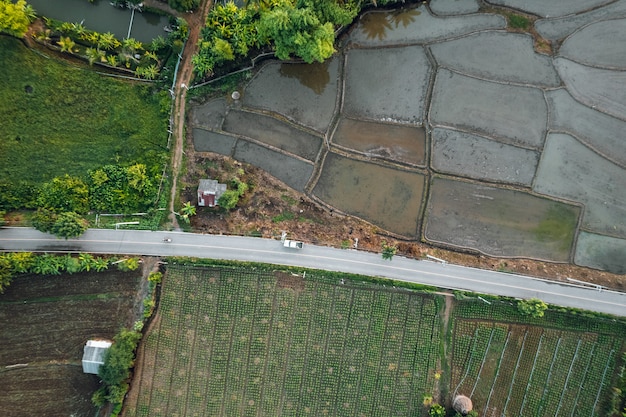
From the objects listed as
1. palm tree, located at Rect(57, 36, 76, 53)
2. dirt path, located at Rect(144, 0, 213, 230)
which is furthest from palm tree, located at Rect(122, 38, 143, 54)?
palm tree, located at Rect(57, 36, 76, 53)

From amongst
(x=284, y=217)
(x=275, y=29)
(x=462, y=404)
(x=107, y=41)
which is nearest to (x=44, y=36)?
(x=107, y=41)

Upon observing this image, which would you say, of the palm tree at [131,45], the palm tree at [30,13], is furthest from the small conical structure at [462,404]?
the palm tree at [30,13]

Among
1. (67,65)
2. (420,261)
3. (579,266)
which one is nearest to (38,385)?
(67,65)

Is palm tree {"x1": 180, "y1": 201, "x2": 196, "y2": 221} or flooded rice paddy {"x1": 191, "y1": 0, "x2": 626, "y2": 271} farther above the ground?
flooded rice paddy {"x1": 191, "y1": 0, "x2": 626, "y2": 271}

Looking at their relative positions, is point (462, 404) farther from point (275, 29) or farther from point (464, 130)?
point (275, 29)

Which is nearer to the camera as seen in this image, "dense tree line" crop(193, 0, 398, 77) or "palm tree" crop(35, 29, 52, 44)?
"dense tree line" crop(193, 0, 398, 77)

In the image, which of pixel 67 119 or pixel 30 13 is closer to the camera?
pixel 30 13

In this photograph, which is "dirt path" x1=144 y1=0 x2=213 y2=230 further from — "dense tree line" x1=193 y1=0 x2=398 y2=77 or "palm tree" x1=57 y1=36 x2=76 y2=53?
"palm tree" x1=57 y1=36 x2=76 y2=53

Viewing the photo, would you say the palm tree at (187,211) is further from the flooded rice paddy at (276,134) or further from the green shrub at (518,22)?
the green shrub at (518,22)
